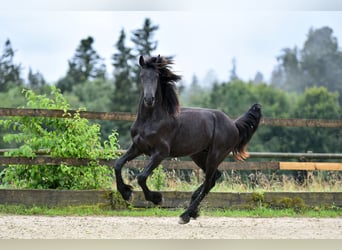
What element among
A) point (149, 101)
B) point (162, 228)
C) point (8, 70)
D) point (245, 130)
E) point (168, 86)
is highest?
point (8, 70)

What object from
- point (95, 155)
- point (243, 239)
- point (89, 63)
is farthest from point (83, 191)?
point (89, 63)

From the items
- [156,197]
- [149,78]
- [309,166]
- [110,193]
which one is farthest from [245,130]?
[110,193]

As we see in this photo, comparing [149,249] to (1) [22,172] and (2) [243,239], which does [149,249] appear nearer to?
(2) [243,239]

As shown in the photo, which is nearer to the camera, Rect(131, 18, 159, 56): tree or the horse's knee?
the horse's knee

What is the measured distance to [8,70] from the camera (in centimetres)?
4331

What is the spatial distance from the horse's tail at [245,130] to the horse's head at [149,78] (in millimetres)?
1772

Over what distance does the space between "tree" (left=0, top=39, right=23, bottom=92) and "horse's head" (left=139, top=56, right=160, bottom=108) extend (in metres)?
37.0

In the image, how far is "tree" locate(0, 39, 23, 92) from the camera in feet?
137

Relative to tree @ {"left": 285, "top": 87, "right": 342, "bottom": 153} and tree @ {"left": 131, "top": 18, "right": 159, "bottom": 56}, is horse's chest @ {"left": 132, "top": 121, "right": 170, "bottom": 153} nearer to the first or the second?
tree @ {"left": 285, "top": 87, "right": 342, "bottom": 153}

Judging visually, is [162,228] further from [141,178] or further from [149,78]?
[149,78]

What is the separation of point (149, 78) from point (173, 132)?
82 centimetres

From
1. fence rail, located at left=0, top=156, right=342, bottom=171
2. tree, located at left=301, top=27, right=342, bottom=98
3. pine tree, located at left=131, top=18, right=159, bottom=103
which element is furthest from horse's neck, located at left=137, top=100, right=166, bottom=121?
tree, located at left=301, top=27, right=342, bottom=98

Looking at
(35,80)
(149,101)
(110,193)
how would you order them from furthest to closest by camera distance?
(35,80) → (110,193) → (149,101)

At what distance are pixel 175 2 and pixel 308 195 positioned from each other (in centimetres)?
406
